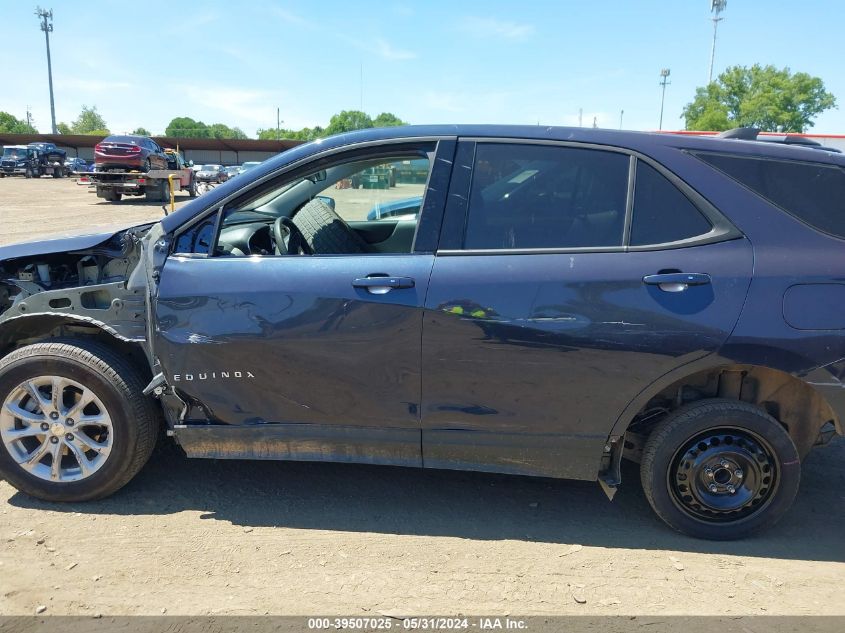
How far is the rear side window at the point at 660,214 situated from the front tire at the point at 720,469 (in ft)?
2.63

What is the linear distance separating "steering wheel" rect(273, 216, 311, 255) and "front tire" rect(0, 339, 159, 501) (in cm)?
99

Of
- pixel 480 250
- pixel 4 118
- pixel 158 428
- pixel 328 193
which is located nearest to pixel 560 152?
pixel 480 250

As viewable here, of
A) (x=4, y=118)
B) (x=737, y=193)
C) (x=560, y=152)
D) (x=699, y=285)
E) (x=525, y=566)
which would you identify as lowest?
(x=525, y=566)

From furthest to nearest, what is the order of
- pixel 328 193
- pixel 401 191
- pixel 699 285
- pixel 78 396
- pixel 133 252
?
pixel 328 193
pixel 401 191
pixel 133 252
pixel 78 396
pixel 699 285

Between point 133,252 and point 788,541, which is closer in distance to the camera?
point 788,541

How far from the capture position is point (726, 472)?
9.44ft

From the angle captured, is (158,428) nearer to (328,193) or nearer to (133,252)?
(133,252)

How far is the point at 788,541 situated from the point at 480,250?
2.06m

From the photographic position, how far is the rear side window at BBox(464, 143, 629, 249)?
9.34 ft

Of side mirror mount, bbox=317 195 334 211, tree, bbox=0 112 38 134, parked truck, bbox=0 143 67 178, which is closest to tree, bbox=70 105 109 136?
tree, bbox=0 112 38 134

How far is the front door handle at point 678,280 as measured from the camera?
8.86ft

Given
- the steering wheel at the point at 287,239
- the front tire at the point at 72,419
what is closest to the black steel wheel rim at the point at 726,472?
the steering wheel at the point at 287,239

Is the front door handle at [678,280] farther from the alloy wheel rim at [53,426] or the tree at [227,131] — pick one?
the tree at [227,131]

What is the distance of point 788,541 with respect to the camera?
9.80 ft
